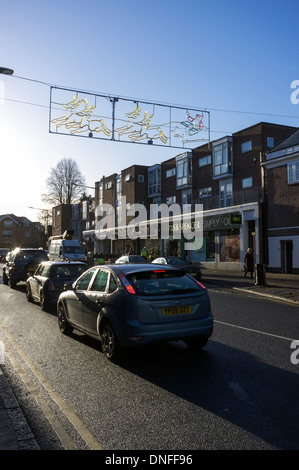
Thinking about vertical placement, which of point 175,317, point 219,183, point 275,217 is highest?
point 219,183

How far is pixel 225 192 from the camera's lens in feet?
116

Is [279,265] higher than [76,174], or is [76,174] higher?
[76,174]

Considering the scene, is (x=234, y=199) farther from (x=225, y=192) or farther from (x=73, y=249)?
(x=73, y=249)

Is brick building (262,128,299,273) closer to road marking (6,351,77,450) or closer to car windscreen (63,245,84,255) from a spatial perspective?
car windscreen (63,245,84,255)

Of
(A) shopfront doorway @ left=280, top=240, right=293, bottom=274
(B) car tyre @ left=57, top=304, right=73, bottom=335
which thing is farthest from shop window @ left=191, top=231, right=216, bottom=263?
(B) car tyre @ left=57, top=304, right=73, bottom=335

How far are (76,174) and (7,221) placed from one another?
46.2 m

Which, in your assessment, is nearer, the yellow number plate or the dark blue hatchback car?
the yellow number plate

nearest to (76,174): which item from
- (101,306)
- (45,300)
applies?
(45,300)

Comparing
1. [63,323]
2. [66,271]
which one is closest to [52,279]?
A: [66,271]

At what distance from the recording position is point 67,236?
32406mm

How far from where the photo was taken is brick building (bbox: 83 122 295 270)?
2991cm

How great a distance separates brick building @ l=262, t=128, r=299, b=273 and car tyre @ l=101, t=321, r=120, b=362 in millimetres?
21202

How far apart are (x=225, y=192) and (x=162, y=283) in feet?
98.7

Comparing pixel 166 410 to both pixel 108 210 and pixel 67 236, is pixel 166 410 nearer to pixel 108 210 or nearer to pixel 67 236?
pixel 67 236
